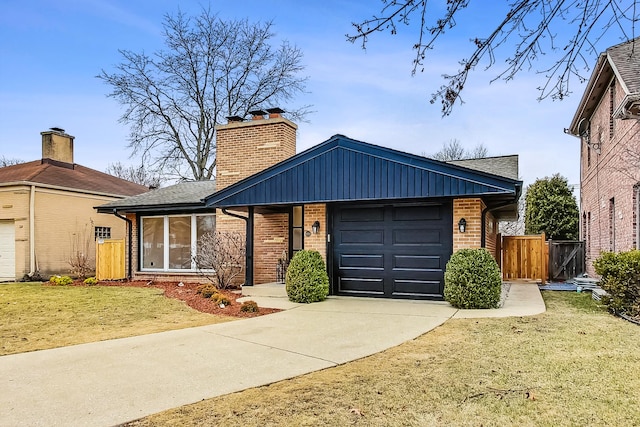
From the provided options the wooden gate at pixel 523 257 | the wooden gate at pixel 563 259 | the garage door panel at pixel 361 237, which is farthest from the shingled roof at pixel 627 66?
the wooden gate at pixel 563 259

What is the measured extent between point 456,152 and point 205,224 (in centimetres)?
2629

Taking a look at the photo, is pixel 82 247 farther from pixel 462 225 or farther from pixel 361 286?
pixel 462 225

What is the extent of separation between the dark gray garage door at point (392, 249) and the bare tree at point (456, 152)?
26580mm

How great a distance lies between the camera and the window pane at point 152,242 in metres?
15.3

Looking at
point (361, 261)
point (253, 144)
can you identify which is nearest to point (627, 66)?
point (361, 261)

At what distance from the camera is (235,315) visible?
8938 millimetres

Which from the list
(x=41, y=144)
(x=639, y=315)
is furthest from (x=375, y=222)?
(x=41, y=144)

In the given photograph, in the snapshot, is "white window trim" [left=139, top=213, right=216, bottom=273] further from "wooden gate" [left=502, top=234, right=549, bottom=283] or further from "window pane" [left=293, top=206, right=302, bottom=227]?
"wooden gate" [left=502, top=234, right=549, bottom=283]

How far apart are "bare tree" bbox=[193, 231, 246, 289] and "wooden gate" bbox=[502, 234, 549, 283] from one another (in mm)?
8767

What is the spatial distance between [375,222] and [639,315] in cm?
506

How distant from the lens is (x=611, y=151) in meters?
12.5

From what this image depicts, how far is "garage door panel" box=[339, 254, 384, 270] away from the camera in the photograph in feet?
34.4

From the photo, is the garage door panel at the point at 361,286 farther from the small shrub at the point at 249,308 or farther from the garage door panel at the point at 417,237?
the small shrub at the point at 249,308

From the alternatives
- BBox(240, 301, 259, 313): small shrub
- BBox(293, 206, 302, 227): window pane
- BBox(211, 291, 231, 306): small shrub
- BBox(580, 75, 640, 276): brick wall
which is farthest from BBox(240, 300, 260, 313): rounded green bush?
BBox(580, 75, 640, 276): brick wall
